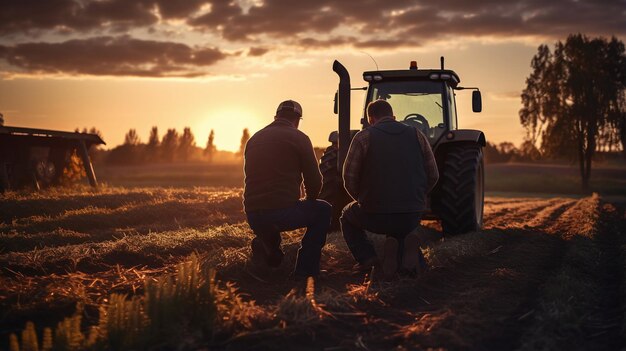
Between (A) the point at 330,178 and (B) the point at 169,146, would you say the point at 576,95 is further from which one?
(B) the point at 169,146

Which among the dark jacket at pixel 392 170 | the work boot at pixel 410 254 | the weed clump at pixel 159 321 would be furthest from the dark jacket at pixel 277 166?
the weed clump at pixel 159 321

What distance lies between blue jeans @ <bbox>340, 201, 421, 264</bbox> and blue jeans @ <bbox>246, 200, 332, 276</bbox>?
40 cm

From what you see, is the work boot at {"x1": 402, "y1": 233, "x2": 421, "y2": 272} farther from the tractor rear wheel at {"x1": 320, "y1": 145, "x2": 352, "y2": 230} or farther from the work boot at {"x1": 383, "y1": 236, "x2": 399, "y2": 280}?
the tractor rear wheel at {"x1": 320, "y1": 145, "x2": 352, "y2": 230}

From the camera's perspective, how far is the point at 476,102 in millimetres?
10562

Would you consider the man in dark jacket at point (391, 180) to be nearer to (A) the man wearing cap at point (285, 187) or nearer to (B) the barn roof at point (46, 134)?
(A) the man wearing cap at point (285, 187)

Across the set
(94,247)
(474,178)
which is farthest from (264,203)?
(474,178)

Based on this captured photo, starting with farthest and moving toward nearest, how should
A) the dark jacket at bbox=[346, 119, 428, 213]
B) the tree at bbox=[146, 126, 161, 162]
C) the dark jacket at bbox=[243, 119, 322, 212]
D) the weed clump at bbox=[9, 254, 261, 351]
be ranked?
the tree at bbox=[146, 126, 161, 162], the dark jacket at bbox=[346, 119, 428, 213], the dark jacket at bbox=[243, 119, 322, 212], the weed clump at bbox=[9, 254, 261, 351]

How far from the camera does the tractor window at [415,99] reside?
10.3 m

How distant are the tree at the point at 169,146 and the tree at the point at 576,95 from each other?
218 ft

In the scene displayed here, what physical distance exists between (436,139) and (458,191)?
1.15 metres

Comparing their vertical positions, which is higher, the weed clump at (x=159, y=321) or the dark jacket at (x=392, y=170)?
the dark jacket at (x=392, y=170)

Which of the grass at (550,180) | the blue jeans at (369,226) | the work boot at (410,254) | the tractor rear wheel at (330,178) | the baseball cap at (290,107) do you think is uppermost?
the baseball cap at (290,107)

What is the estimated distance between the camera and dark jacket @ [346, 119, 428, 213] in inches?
250

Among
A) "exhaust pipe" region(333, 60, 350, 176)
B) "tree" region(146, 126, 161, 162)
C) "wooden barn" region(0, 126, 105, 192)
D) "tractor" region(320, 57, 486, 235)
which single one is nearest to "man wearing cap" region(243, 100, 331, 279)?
"exhaust pipe" region(333, 60, 350, 176)
